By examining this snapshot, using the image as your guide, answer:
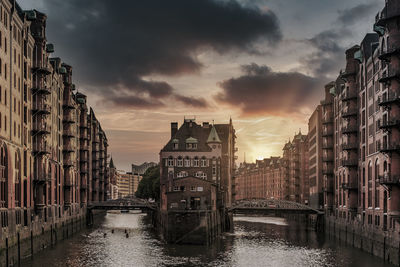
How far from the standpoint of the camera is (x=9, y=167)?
61969 mm

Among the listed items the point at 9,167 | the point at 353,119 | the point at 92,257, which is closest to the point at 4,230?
the point at 9,167

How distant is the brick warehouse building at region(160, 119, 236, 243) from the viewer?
271ft

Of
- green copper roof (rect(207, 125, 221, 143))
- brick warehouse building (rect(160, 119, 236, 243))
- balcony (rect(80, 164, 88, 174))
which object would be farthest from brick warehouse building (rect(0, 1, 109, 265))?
green copper roof (rect(207, 125, 221, 143))

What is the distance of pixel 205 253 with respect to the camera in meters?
72.4

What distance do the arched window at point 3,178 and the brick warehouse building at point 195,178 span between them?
27842mm

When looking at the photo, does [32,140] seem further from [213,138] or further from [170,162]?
[213,138]

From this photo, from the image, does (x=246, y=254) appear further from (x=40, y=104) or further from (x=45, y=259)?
(x=40, y=104)

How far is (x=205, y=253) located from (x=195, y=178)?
699 inches

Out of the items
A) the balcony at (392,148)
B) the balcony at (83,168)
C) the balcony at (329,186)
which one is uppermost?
the balcony at (392,148)

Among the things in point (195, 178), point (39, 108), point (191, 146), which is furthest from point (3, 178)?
point (191, 146)

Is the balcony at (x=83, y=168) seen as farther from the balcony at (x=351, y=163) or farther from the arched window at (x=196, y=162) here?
the balcony at (x=351, y=163)

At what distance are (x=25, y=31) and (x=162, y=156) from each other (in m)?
52.4

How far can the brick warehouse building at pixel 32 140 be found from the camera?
199 ft

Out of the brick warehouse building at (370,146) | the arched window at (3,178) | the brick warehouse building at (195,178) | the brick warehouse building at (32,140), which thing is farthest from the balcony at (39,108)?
the brick warehouse building at (370,146)
